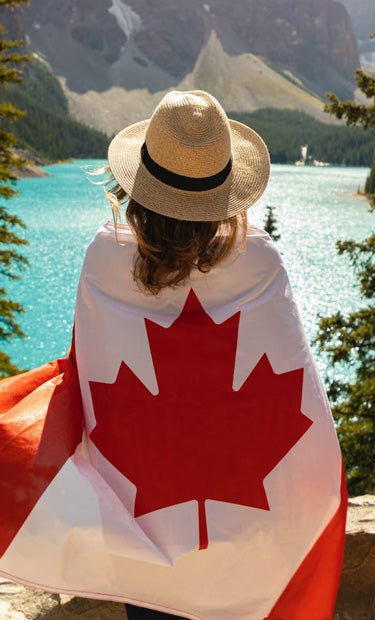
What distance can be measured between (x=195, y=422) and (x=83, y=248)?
32942 mm

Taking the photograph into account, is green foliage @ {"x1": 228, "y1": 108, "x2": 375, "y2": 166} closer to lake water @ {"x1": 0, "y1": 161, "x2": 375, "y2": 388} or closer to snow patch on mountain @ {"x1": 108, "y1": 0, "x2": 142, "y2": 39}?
lake water @ {"x1": 0, "y1": 161, "x2": 375, "y2": 388}

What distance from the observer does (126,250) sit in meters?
1.51

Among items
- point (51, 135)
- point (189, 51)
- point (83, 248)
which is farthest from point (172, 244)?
point (189, 51)

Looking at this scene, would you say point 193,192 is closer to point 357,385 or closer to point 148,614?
point 148,614

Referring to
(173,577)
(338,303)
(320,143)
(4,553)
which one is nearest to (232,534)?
(173,577)

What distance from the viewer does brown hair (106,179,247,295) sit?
1.42 m

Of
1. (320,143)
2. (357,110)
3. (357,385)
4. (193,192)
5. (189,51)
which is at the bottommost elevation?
(189,51)

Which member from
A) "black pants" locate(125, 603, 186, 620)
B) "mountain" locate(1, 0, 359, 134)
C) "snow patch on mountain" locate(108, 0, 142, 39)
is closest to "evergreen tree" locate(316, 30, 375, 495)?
"black pants" locate(125, 603, 186, 620)

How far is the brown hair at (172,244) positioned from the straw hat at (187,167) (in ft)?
0.15

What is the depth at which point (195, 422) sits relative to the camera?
5.03ft

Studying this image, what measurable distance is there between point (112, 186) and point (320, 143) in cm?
11886

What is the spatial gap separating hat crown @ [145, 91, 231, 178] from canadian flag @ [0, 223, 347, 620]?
211 millimetres

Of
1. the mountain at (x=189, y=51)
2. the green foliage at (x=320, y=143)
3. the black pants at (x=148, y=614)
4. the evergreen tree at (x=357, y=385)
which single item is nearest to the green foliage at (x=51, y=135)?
the mountain at (x=189, y=51)

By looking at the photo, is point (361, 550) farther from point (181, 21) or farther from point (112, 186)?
point (181, 21)
